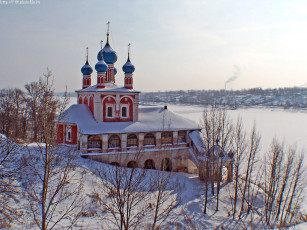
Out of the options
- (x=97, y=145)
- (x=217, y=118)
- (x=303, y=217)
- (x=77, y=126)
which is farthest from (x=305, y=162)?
(x=77, y=126)

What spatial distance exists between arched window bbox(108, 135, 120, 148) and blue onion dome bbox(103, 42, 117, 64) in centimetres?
748

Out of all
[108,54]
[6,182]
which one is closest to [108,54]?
[108,54]

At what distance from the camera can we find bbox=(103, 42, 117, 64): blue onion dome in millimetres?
23641

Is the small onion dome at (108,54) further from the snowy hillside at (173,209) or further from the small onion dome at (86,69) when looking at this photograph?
the snowy hillside at (173,209)

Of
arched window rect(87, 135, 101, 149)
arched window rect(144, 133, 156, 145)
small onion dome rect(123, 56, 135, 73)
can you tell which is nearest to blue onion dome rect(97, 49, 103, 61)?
small onion dome rect(123, 56, 135, 73)

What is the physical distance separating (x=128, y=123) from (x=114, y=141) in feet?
6.29

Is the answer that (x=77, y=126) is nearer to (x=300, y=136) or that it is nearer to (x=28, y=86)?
(x=28, y=86)

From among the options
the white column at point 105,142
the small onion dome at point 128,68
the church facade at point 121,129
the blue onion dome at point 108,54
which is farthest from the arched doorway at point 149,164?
the blue onion dome at point 108,54

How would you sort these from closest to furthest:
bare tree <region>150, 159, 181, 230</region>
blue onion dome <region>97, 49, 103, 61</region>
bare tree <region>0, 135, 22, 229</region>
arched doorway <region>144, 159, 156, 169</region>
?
bare tree <region>0, 135, 22, 229</region>
bare tree <region>150, 159, 181, 230</region>
arched doorway <region>144, 159, 156, 169</region>
blue onion dome <region>97, 49, 103, 61</region>

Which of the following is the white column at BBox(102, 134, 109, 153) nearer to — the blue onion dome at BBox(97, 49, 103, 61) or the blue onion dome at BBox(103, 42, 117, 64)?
the blue onion dome at BBox(97, 49, 103, 61)

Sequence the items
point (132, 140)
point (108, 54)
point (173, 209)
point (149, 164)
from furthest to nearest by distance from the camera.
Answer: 1. point (108, 54)
2. point (149, 164)
3. point (132, 140)
4. point (173, 209)

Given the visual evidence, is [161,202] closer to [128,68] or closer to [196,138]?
[196,138]

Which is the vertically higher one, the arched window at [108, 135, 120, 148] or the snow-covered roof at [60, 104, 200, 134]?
the snow-covered roof at [60, 104, 200, 134]

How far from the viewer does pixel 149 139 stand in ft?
70.8
